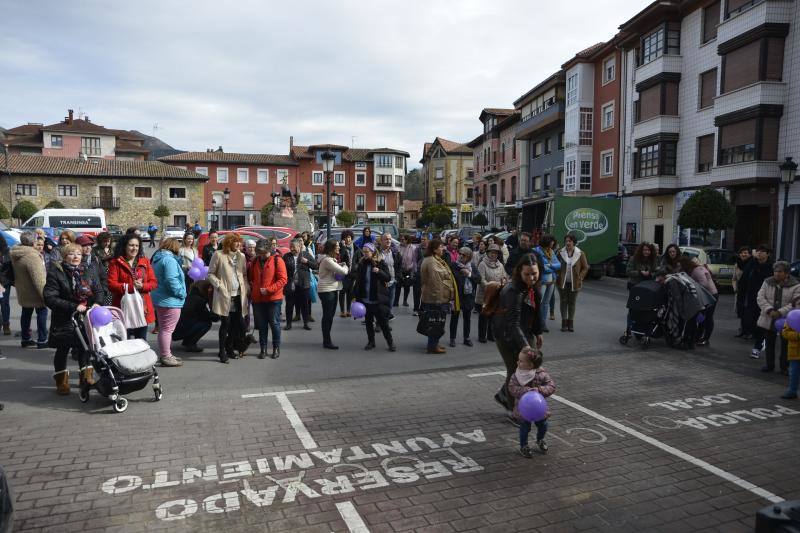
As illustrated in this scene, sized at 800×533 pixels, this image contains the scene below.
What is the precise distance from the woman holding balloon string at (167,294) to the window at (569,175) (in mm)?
31883

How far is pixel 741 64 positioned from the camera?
24.0m

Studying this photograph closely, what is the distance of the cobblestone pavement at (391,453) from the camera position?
4164 millimetres

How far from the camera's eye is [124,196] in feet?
183

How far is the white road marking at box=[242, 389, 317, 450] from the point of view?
550 centimetres

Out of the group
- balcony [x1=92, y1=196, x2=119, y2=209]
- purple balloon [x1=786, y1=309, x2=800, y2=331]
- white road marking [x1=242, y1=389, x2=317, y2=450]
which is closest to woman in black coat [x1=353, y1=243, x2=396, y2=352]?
white road marking [x1=242, y1=389, x2=317, y2=450]

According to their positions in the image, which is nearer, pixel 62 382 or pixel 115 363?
pixel 115 363

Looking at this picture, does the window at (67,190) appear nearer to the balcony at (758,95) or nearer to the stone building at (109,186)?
the stone building at (109,186)

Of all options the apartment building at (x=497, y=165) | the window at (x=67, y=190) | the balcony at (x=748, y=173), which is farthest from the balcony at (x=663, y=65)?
the window at (x=67, y=190)

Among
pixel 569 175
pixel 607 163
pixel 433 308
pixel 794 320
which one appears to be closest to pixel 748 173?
pixel 607 163

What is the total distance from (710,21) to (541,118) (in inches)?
598

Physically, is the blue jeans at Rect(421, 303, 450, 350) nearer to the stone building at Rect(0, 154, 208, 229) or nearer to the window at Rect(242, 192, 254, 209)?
the stone building at Rect(0, 154, 208, 229)

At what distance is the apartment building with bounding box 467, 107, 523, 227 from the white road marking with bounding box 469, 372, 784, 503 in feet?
136

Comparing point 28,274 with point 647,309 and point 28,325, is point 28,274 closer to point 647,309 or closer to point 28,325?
point 28,325

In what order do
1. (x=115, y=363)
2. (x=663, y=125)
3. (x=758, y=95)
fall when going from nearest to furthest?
(x=115, y=363) → (x=758, y=95) → (x=663, y=125)
